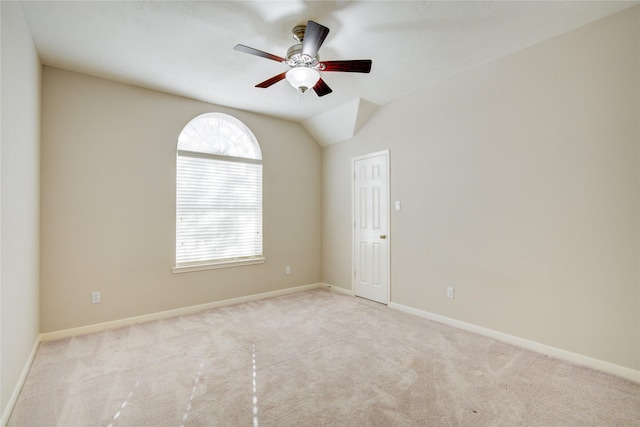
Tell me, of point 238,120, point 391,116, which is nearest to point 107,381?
point 238,120

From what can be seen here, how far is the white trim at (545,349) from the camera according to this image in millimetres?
2354

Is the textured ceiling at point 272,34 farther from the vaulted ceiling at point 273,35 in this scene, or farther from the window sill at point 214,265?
the window sill at point 214,265

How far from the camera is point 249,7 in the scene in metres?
2.28

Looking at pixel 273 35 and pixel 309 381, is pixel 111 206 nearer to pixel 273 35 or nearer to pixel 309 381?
pixel 273 35

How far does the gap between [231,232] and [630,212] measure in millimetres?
4207

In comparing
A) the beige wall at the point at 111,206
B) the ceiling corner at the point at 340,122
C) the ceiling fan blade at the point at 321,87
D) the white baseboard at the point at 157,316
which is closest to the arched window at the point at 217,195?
the beige wall at the point at 111,206

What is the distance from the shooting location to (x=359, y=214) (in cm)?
469

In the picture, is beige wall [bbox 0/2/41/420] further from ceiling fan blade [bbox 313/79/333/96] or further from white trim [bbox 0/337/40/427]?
ceiling fan blade [bbox 313/79/333/96]

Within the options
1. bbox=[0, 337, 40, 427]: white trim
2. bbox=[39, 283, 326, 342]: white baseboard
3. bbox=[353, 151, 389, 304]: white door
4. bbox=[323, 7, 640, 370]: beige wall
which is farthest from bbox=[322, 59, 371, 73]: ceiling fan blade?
bbox=[39, 283, 326, 342]: white baseboard

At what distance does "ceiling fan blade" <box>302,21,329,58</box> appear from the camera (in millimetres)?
2064

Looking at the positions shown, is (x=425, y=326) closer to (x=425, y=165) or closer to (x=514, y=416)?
(x=514, y=416)

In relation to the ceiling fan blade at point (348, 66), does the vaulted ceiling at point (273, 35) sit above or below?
above

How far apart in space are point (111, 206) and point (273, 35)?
8.42 ft

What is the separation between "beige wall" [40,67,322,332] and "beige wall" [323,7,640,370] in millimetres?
2647
